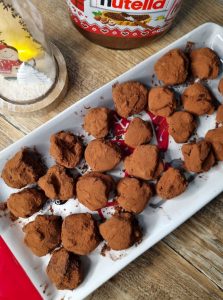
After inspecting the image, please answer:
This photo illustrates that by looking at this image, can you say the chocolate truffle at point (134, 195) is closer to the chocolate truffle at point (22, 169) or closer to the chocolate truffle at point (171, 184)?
the chocolate truffle at point (171, 184)

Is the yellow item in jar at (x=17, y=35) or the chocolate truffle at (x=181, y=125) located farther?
the chocolate truffle at (x=181, y=125)

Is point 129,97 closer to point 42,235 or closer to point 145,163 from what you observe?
point 145,163

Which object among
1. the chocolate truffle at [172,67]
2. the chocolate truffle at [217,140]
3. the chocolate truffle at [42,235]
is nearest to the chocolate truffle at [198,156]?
the chocolate truffle at [217,140]

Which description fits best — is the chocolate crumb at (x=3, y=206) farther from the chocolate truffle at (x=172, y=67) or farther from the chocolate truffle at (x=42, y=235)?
the chocolate truffle at (x=172, y=67)

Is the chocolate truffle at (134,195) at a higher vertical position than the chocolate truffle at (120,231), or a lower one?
higher

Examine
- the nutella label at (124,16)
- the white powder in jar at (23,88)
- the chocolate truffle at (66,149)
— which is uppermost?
the nutella label at (124,16)
